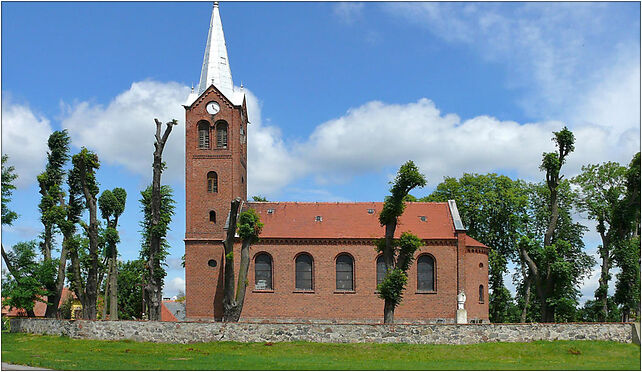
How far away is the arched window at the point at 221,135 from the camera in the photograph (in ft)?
167

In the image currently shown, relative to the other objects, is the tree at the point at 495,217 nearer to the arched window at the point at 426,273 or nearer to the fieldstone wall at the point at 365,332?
the arched window at the point at 426,273

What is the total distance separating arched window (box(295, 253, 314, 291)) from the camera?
48375mm

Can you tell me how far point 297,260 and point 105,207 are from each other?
14.3 m

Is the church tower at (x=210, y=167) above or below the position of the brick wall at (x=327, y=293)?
above

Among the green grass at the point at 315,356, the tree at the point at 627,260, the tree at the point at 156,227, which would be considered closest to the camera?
the green grass at the point at 315,356

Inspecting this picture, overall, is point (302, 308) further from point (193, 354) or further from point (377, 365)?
point (377, 365)

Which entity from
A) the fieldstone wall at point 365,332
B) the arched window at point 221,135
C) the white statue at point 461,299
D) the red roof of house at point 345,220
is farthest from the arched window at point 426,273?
the arched window at point 221,135

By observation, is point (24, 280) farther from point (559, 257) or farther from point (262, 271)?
point (559, 257)

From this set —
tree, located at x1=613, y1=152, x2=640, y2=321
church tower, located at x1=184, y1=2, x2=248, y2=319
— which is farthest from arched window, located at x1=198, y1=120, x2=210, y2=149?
tree, located at x1=613, y1=152, x2=640, y2=321

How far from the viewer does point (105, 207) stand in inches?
1870

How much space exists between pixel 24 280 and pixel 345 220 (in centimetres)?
2253

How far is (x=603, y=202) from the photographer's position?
51688mm

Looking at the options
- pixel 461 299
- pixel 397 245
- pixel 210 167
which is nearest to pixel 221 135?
pixel 210 167

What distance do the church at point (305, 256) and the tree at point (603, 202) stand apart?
9.06 m
